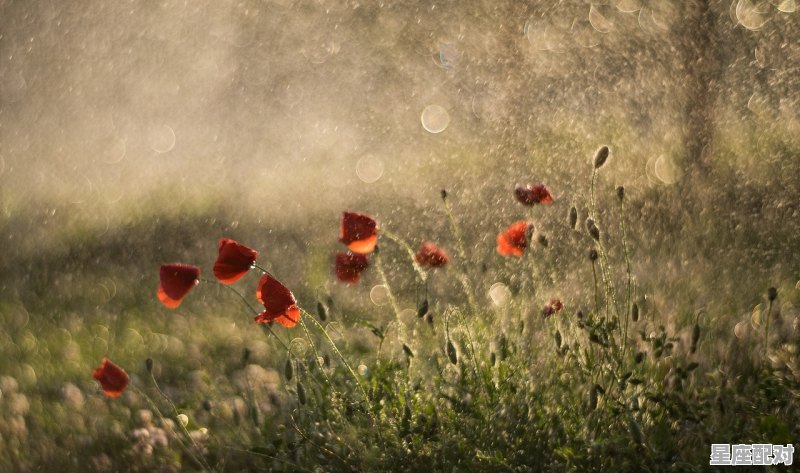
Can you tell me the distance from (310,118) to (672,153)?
2.15 metres

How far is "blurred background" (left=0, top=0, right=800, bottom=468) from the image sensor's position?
3176mm

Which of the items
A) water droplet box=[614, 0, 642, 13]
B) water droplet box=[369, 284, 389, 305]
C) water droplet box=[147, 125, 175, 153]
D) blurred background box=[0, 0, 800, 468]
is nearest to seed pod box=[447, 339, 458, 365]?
blurred background box=[0, 0, 800, 468]

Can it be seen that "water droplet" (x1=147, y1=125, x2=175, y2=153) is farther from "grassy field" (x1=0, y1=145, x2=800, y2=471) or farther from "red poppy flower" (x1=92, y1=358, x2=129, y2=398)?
"red poppy flower" (x1=92, y1=358, x2=129, y2=398)

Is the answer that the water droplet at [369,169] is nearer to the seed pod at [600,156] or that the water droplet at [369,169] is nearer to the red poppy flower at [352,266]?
the red poppy flower at [352,266]

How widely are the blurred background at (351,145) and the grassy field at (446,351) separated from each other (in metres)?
0.02

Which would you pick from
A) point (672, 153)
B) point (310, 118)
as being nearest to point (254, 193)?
point (310, 118)

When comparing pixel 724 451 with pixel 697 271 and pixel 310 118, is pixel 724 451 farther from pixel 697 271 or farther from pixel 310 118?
pixel 310 118

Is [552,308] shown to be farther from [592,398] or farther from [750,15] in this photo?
[750,15]

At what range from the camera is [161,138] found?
6121mm

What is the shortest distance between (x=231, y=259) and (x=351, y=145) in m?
3.83

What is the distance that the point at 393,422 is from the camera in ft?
6.06

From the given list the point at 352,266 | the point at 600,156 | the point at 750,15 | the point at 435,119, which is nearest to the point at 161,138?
the point at 435,119

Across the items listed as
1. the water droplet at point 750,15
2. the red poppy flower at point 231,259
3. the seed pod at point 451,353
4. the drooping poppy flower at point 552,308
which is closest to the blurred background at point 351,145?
the water droplet at point 750,15

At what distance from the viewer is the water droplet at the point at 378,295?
345cm
